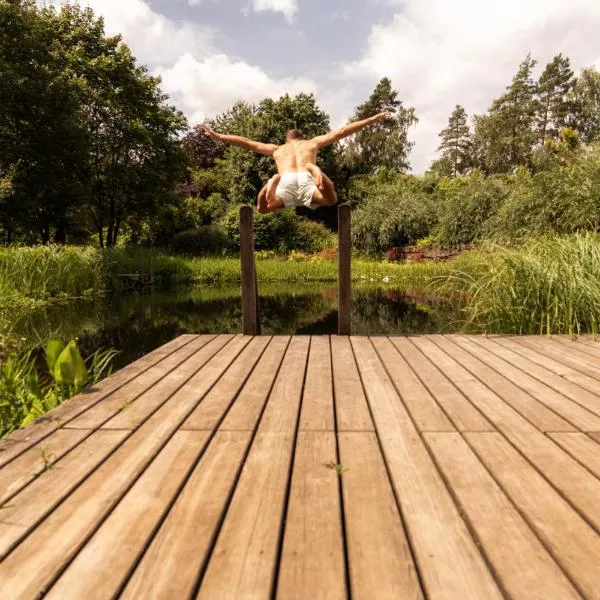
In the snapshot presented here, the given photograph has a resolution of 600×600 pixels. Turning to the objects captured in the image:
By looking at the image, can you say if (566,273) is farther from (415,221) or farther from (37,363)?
(415,221)

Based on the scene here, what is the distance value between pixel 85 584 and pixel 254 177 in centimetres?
2187

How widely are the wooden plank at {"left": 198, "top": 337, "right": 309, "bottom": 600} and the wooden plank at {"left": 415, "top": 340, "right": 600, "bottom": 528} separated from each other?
0.82m

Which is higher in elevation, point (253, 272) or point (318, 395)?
point (253, 272)

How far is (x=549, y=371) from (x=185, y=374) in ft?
7.06

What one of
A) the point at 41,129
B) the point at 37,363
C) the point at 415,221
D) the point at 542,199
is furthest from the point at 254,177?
the point at 37,363

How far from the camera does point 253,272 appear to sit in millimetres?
4074

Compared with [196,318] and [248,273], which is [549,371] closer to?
[248,273]

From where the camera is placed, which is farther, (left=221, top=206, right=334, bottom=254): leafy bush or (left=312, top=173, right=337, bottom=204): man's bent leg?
(left=221, top=206, right=334, bottom=254): leafy bush

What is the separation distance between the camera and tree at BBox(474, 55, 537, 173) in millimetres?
35938

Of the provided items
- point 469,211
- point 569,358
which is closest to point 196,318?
point 569,358

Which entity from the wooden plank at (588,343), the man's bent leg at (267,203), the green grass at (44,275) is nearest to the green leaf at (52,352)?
the man's bent leg at (267,203)

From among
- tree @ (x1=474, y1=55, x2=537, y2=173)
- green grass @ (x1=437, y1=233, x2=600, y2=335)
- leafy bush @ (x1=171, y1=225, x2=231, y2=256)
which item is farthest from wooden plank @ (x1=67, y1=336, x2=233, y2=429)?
tree @ (x1=474, y1=55, x2=537, y2=173)

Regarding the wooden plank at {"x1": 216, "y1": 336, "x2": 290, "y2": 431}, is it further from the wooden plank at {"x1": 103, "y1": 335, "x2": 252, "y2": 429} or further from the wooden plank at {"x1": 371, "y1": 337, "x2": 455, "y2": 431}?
the wooden plank at {"x1": 371, "y1": 337, "x2": 455, "y2": 431}

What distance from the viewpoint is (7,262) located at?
9.35m
